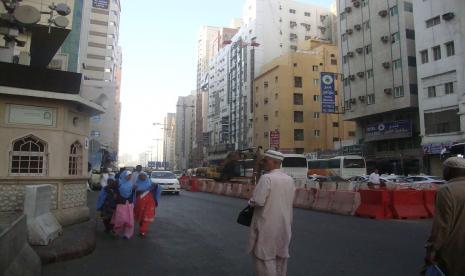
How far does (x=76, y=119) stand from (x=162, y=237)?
168 inches

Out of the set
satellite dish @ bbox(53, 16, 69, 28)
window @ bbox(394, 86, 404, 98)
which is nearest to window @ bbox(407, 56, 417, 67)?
window @ bbox(394, 86, 404, 98)

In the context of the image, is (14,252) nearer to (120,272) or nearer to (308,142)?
(120,272)

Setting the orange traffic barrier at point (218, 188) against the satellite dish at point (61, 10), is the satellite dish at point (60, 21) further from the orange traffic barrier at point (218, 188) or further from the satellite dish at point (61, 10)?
the orange traffic barrier at point (218, 188)

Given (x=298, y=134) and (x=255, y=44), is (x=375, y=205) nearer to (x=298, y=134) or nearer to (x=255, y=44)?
(x=298, y=134)

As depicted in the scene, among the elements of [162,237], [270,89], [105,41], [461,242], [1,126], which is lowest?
[162,237]

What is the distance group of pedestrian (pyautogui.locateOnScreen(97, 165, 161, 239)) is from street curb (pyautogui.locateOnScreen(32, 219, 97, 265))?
678mm

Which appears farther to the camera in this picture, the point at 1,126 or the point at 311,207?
the point at 311,207

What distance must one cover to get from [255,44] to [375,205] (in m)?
71.9

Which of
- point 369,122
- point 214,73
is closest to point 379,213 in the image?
point 369,122

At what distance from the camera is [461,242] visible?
12.2 feet

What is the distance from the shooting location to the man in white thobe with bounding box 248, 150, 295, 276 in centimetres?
459

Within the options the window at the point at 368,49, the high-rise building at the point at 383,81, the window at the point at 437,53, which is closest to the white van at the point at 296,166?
the high-rise building at the point at 383,81

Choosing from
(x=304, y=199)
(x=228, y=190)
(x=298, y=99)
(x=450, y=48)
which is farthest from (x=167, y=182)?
(x=298, y=99)

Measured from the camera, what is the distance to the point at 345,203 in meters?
17.2
